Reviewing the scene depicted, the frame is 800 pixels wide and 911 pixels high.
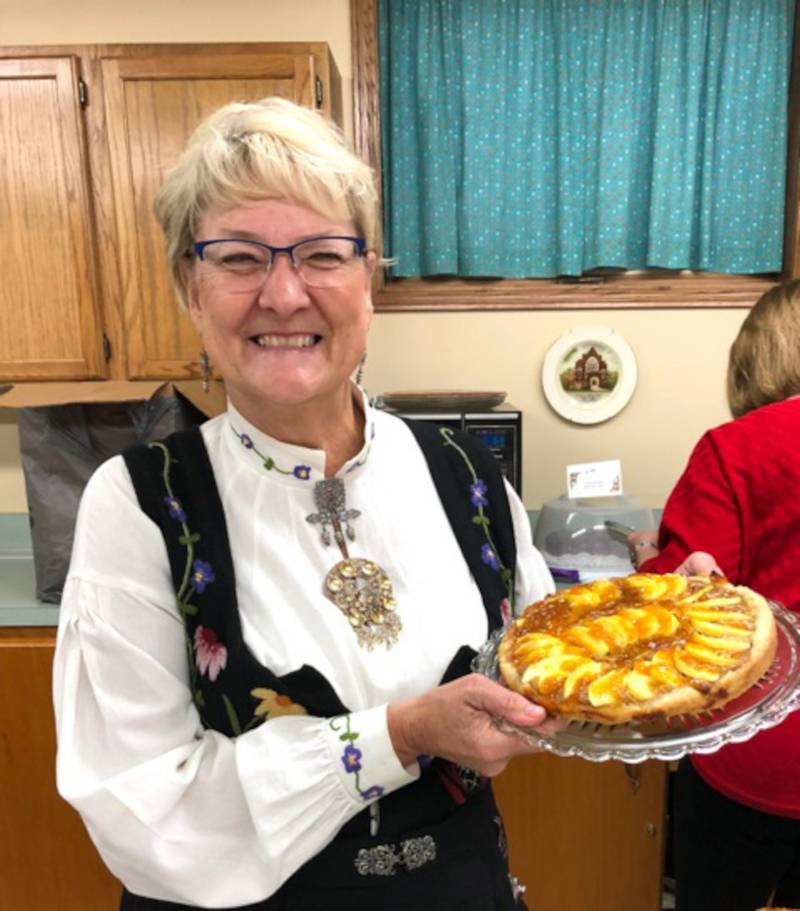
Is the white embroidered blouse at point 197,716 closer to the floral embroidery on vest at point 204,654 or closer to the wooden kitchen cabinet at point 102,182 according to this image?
the floral embroidery on vest at point 204,654

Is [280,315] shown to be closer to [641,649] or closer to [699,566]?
[641,649]

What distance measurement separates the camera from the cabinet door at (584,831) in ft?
5.46

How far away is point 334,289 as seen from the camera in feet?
2.79

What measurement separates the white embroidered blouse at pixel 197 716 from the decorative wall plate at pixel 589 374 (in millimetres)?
1373

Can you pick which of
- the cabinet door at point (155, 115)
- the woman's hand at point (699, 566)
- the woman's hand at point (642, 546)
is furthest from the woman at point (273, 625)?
the cabinet door at point (155, 115)

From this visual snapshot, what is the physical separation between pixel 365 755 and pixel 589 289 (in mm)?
1684

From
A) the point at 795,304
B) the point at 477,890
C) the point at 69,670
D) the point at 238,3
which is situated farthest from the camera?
the point at 238,3

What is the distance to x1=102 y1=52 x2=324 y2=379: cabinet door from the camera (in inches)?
65.4

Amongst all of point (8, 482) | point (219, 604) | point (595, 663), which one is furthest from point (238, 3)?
point (595, 663)

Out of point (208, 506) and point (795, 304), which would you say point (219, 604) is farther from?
point (795, 304)

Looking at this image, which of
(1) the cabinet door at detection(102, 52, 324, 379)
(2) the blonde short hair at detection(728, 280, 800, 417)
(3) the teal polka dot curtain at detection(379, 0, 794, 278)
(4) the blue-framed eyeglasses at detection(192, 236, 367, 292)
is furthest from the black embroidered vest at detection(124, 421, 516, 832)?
(3) the teal polka dot curtain at detection(379, 0, 794, 278)

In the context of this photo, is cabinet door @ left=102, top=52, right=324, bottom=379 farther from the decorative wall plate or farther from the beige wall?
the decorative wall plate

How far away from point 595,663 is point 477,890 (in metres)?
0.35

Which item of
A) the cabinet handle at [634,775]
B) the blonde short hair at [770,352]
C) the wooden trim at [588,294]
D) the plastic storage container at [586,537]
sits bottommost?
the cabinet handle at [634,775]
